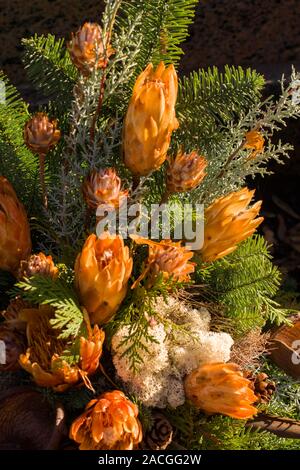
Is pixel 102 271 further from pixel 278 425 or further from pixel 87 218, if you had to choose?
pixel 278 425

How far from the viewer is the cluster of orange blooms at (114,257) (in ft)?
2.10

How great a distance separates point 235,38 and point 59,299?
101 cm

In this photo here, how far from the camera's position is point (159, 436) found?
0.70m

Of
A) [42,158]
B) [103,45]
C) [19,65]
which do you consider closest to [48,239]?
[42,158]

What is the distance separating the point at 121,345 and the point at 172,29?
403 millimetres

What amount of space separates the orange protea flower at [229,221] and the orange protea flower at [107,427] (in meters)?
0.19

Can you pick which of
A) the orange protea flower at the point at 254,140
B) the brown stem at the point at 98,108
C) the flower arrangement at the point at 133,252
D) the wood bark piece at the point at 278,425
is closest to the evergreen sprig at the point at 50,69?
the flower arrangement at the point at 133,252

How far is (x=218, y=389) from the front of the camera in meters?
0.68

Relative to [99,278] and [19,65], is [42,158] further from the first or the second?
[19,65]

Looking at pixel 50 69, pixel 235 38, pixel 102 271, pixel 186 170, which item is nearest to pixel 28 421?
pixel 102 271

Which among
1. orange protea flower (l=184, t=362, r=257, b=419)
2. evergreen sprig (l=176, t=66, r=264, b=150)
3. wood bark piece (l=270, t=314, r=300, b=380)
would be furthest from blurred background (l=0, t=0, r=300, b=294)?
orange protea flower (l=184, t=362, r=257, b=419)

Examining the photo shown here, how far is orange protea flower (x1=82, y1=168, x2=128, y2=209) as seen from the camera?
0.65m

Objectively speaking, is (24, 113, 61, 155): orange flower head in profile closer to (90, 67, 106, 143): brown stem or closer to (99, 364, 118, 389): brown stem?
(90, 67, 106, 143): brown stem
